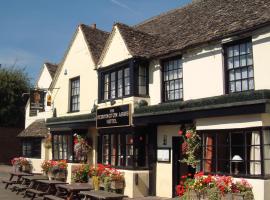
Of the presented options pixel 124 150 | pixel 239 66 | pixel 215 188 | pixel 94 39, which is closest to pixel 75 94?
pixel 94 39

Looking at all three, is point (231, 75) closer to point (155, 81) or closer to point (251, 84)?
point (251, 84)

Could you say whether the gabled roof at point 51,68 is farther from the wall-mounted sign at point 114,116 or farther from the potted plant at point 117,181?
the potted plant at point 117,181

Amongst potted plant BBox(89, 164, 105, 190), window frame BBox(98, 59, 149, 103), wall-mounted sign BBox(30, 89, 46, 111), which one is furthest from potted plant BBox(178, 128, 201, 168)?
wall-mounted sign BBox(30, 89, 46, 111)

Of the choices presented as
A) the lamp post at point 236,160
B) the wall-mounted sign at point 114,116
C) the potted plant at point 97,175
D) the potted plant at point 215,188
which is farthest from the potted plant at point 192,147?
the potted plant at point 97,175

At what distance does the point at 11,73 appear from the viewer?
1400 inches

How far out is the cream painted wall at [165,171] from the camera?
15.7 meters

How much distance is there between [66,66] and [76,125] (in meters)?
4.14

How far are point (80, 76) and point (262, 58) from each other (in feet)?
37.0

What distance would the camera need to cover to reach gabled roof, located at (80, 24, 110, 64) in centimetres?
2064

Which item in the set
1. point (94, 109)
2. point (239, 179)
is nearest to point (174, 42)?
point (94, 109)

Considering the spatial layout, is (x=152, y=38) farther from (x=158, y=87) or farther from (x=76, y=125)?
(x=76, y=125)

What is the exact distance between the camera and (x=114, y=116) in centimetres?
1723

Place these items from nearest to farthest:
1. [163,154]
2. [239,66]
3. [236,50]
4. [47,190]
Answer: [239,66]
[236,50]
[163,154]
[47,190]

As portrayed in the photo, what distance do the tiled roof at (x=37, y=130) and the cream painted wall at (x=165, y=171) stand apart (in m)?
10.3
